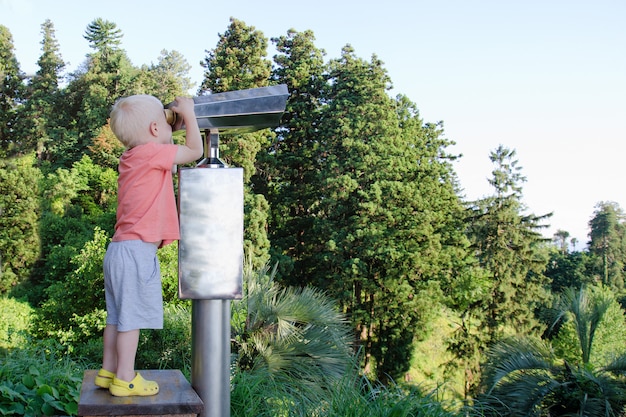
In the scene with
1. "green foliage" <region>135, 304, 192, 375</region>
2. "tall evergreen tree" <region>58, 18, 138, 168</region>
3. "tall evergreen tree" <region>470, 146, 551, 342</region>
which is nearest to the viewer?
"green foliage" <region>135, 304, 192, 375</region>

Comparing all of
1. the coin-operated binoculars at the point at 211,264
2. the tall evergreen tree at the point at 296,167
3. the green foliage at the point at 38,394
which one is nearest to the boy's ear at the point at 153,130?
the coin-operated binoculars at the point at 211,264

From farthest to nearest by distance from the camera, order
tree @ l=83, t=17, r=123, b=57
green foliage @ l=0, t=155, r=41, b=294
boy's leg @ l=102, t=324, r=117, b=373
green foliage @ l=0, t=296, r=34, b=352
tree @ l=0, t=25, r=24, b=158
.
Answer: tree @ l=83, t=17, r=123, b=57 → tree @ l=0, t=25, r=24, b=158 → green foliage @ l=0, t=155, r=41, b=294 → green foliage @ l=0, t=296, r=34, b=352 → boy's leg @ l=102, t=324, r=117, b=373

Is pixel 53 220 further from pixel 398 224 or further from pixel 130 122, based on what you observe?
pixel 130 122

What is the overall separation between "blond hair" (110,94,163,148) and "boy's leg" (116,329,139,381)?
2.17ft

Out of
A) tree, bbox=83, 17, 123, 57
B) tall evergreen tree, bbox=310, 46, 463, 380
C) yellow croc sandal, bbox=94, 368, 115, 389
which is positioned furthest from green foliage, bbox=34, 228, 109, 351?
tree, bbox=83, 17, 123, 57

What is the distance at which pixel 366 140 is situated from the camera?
725 inches

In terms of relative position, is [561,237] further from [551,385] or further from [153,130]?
[153,130]

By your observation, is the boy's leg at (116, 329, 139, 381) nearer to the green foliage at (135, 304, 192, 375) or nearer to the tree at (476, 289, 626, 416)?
the tree at (476, 289, 626, 416)

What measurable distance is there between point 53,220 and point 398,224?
10.1 metres

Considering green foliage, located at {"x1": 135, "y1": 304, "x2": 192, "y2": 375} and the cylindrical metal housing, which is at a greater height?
the cylindrical metal housing

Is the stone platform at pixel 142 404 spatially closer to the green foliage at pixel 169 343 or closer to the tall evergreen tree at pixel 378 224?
the green foliage at pixel 169 343

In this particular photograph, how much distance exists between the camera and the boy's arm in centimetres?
221

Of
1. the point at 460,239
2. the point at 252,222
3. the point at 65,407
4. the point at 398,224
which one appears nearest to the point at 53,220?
the point at 252,222

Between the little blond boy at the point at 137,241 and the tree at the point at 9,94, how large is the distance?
834 inches
